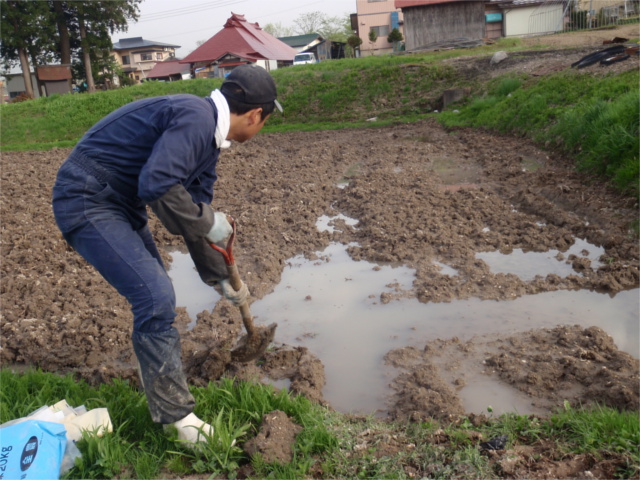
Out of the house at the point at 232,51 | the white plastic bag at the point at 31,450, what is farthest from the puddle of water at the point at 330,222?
the house at the point at 232,51

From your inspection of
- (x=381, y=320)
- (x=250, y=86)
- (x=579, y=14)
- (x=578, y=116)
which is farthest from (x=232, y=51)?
(x=250, y=86)

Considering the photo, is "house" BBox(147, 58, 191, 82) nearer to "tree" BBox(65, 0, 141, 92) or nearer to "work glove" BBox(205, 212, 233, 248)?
"tree" BBox(65, 0, 141, 92)

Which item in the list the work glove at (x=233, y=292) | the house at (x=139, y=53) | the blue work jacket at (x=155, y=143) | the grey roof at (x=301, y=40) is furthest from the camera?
the grey roof at (x=301, y=40)

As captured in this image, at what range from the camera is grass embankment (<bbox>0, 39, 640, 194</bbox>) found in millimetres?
7379

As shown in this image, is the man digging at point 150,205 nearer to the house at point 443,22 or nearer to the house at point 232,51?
the house at point 443,22

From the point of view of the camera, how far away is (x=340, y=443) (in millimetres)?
2770

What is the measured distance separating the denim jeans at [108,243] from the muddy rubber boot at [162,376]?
59 millimetres

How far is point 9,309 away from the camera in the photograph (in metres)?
4.92

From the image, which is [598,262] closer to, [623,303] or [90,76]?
[623,303]

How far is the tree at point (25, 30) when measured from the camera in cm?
2870

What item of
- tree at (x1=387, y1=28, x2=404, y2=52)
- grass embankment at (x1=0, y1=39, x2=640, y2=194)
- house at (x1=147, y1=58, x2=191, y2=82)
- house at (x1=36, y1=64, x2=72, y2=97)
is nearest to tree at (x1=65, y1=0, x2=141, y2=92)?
house at (x1=36, y1=64, x2=72, y2=97)

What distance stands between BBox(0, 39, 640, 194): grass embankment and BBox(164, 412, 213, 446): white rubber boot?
548 centimetres

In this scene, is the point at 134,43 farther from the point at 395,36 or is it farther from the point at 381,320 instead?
the point at 381,320

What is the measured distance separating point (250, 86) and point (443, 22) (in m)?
24.4
